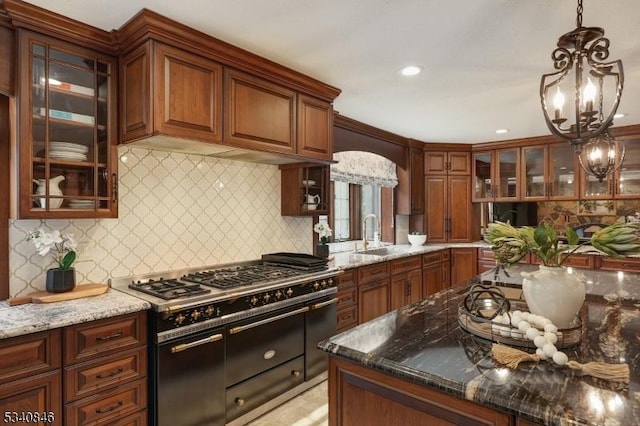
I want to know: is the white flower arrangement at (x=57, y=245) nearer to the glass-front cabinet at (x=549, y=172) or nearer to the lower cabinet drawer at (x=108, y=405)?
the lower cabinet drawer at (x=108, y=405)

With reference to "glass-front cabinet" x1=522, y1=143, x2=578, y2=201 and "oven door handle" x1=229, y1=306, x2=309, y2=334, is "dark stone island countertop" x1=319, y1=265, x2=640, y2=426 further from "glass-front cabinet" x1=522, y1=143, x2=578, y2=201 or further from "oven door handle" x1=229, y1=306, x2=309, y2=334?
"glass-front cabinet" x1=522, y1=143, x2=578, y2=201

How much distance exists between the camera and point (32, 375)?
1.65 meters

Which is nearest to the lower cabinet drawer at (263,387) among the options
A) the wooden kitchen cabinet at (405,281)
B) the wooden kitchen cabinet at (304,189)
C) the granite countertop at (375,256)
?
the granite countertop at (375,256)

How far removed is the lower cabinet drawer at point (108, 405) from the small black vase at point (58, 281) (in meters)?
0.65

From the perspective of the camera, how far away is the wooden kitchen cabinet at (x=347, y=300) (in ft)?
→ 11.1

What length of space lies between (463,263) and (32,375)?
5.07 meters

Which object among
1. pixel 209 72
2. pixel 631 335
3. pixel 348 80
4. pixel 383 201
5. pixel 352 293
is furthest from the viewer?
pixel 383 201

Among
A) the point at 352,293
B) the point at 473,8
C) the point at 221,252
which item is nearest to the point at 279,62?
the point at 473,8

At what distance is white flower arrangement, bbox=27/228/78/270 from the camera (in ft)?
6.73

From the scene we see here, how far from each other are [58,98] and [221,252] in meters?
1.53

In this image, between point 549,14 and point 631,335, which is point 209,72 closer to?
point 549,14

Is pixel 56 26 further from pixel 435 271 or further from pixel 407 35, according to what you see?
pixel 435 271

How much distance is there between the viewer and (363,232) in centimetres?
477

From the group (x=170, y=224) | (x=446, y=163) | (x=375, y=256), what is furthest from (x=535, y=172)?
(x=170, y=224)
